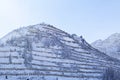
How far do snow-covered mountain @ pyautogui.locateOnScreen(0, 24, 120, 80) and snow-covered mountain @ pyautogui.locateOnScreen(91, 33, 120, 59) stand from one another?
1277 centimetres

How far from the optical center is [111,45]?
1673 inches

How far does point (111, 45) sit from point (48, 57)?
23158 mm

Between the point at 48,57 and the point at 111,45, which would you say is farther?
the point at 111,45

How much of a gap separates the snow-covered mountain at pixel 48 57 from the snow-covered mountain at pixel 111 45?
1277 cm

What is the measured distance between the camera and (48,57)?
69.6ft

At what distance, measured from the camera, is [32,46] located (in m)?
21.4

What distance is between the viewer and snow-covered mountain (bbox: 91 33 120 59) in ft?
125

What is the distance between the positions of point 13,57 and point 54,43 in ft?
14.8

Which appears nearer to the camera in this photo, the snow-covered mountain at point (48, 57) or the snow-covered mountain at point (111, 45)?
the snow-covered mountain at point (48, 57)

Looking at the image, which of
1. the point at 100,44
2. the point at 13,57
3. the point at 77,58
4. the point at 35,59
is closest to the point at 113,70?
the point at 77,58

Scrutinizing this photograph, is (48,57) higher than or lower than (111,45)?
lower

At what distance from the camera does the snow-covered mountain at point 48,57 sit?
19.1 metres

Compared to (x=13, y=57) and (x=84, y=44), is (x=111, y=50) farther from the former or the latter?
(x=13, y=57)

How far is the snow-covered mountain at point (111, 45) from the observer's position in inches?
1504
